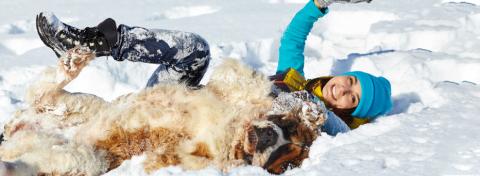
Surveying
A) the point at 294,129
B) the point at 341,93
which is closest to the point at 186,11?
the point at 341,93

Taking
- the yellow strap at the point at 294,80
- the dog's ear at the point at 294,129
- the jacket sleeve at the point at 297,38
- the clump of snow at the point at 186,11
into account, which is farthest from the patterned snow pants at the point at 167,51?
the clump of snow at the point at 186,11

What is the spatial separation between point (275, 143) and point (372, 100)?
0.92m

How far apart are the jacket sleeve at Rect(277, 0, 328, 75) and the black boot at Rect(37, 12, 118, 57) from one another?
4.17ft

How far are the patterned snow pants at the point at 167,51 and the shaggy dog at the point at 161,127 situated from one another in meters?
0.19

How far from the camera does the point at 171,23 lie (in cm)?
501

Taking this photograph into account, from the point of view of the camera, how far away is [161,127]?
2492mm

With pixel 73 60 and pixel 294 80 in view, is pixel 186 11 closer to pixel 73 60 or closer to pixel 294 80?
pixel 294 80

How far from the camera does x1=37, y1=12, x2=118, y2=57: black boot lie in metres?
2.65

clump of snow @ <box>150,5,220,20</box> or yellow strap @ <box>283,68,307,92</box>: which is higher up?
yellow strap @ <box>283,68,307,92</box>

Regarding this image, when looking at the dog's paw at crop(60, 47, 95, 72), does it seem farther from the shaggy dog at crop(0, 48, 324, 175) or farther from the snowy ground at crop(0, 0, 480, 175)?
the snowy ground at crop(0, 0, 480, 175)

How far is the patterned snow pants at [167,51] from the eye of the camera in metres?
2.78

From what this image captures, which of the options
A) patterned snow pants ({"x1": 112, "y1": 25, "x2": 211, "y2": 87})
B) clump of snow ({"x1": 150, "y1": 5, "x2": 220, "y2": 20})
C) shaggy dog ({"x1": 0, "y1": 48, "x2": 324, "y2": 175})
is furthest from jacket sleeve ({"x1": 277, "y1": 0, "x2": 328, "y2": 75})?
clump of snow ({"x1": 150, "y1": 5, "x2": 220, "y2": 20})

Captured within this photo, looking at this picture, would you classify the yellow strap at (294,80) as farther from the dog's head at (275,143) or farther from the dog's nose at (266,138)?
the dog's nose at (266,138)

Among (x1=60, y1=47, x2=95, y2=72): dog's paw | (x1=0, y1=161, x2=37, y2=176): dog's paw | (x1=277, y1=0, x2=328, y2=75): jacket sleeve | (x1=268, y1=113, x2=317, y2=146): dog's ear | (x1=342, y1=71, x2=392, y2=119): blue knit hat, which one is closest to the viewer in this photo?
(x1=0, y1=161, x2=37, y2=176): dog's paw
